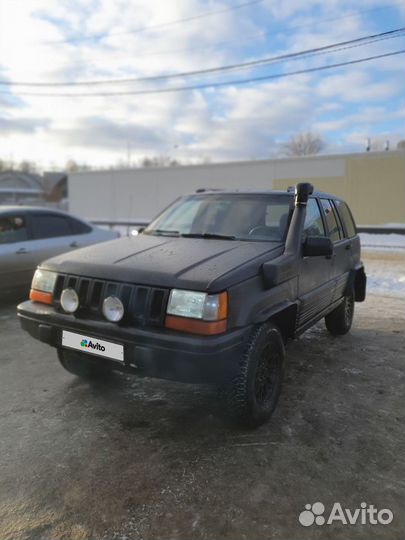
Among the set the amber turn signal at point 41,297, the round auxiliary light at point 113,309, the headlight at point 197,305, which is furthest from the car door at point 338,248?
the amber turn signal at point 41,297

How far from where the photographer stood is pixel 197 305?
274 cm

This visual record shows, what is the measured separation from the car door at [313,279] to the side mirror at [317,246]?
9 cm

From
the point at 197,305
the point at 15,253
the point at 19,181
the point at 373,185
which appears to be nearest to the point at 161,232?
the point at 197,305

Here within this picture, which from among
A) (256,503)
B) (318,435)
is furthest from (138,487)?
(318,435)

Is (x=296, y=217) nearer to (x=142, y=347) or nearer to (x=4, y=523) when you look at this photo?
(x=142, y=347)

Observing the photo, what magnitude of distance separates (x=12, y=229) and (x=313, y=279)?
14.6ft

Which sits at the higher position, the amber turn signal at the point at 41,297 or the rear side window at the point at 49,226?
the rear side window at the point at 49,226

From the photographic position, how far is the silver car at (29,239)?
6113 millimetres

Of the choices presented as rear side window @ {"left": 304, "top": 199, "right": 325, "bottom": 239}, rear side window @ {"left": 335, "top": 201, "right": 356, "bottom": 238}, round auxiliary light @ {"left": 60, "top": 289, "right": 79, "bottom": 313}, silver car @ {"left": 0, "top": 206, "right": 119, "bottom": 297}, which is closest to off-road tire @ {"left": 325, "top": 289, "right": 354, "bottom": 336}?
rear side window @ {"left": 335, "top": 201, "right": 356, "bottom": 238}

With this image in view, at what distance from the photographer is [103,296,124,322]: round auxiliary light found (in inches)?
115

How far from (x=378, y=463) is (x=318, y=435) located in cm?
43

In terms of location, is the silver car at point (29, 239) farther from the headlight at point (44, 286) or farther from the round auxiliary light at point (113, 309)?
the round auxiliary light at point (113, 309)

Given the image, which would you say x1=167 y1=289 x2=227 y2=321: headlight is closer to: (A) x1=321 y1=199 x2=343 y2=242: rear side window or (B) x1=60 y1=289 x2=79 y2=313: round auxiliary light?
(B) x1=60 y1=289 x2=79 y2=313: round auxiliary light

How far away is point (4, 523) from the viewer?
2.23 metres
